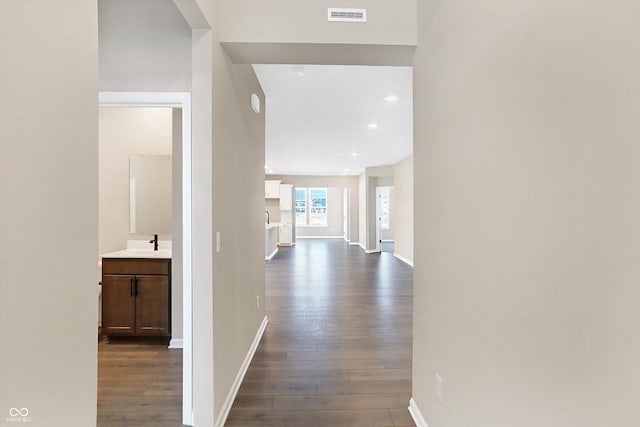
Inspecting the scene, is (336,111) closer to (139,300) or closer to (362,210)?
(139,300)

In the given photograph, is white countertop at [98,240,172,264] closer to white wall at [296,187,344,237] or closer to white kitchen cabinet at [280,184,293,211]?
white kitchen cabinet at [280,184,293,211]

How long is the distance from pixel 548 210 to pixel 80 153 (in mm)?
1344

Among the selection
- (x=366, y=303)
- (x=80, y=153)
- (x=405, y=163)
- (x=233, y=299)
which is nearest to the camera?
(x=80, y=153)

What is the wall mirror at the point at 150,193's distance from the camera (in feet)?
11.4

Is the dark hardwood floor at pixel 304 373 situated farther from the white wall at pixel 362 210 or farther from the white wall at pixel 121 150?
the white wall at pixel 362 210

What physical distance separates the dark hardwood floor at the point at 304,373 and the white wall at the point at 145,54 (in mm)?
2219

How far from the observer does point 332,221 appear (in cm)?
1399

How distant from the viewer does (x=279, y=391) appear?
221 centimetres

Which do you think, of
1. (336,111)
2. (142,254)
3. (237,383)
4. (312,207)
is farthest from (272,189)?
(237,383)

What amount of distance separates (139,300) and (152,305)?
146 mm

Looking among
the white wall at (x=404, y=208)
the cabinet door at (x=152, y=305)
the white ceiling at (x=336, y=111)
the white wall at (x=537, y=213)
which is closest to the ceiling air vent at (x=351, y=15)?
the white wall at (x=537, y=213)

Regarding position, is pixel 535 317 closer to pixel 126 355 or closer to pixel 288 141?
pixel 126 355

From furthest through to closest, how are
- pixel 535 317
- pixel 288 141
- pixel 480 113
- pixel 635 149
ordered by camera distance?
pixel 288 141 → pixel 480 113 → pixel 535 317 → pixel 635 149

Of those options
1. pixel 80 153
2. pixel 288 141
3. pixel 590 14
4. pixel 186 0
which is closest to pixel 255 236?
pixel 186 0
